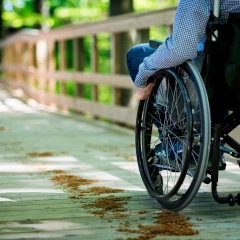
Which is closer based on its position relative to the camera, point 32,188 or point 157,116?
point 157,116

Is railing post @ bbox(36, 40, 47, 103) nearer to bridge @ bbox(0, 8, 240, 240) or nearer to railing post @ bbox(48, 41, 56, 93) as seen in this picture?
railing post @ bbox(48, 41, 56, 93)

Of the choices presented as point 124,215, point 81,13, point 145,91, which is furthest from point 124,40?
point 81,13

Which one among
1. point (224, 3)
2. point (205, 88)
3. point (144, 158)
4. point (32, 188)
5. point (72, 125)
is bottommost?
point (72, 125)

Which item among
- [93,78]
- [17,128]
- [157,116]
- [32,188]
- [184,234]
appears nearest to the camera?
[184,234]

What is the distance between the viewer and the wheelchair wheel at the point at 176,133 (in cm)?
261

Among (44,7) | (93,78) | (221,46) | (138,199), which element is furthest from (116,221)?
(44,7)

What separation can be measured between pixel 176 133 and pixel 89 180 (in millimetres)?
985

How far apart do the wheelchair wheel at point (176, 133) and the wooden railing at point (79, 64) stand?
2541mm

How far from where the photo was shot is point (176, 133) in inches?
113

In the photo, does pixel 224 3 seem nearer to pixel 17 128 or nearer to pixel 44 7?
pixel 17 128

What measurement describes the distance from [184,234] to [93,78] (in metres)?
5.36

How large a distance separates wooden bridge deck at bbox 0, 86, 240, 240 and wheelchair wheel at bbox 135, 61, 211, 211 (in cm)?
11

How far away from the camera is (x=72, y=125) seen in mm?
7203

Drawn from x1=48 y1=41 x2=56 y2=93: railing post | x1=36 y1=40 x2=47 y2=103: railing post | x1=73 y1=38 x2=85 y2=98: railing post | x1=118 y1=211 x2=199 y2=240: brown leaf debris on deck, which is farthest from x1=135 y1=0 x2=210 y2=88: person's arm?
x1=36 y1=40 x2=47 y2=103: railing post
